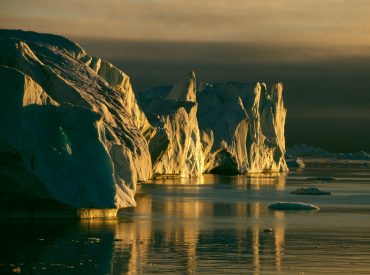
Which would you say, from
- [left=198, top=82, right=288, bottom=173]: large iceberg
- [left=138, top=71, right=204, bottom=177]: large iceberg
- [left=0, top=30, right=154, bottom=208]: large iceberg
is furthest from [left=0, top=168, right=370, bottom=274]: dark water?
[left=198, top=82, right=288, bottom=173]: large iceberg

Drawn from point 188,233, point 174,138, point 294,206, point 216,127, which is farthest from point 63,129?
point 216,127

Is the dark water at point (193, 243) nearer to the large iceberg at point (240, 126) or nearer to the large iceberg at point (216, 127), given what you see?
the large iceberg at point (216, 127)

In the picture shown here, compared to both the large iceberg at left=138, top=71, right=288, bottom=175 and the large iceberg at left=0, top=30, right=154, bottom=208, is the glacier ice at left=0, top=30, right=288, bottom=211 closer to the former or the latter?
the large iceberg at left=0, top=30, right=154, bottom=208

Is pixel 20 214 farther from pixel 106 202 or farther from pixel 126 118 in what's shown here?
pixel 126 118

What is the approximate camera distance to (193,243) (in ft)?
104

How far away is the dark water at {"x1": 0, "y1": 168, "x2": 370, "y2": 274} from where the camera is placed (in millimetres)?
25609

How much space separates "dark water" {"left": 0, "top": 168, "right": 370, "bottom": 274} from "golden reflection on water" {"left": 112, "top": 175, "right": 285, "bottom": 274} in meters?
0.03

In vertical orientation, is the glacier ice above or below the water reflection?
above

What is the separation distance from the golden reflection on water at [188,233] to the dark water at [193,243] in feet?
0.11

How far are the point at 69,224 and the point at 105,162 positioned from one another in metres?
2.93

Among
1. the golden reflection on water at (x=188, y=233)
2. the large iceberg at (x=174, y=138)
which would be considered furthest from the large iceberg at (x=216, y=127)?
the golden reflection on water at (x=188, y=233)

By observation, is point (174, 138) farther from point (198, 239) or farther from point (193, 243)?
point (193, 243)

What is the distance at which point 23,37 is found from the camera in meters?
49.9

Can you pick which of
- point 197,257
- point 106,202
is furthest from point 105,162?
point 197,257
